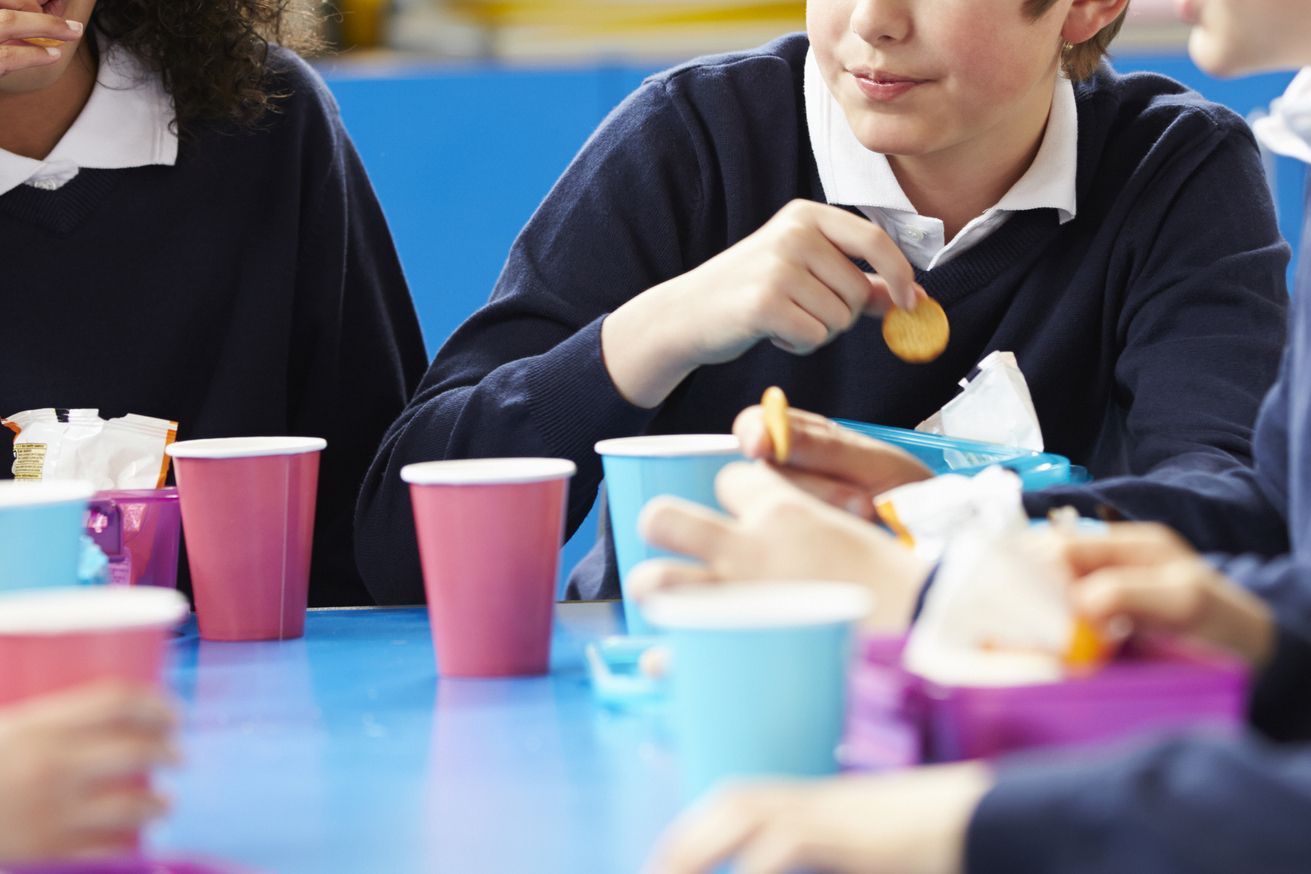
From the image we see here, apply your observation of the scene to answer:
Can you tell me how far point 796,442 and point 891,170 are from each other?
53 cm

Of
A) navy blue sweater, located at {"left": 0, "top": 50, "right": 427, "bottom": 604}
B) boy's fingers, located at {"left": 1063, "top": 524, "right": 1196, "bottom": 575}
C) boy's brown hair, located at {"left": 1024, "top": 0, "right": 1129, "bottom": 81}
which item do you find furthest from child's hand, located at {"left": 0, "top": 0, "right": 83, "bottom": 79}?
boy's fingers, located at {"left": 1063, "top": 524, "right": 1196, "bottom": 575}

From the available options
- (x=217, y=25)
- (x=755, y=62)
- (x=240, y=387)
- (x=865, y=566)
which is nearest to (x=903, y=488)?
(x=865, y=566)

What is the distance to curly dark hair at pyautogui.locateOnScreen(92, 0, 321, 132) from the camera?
62.2 inches

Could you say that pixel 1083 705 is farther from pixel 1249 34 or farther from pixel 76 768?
pixel 1249 34

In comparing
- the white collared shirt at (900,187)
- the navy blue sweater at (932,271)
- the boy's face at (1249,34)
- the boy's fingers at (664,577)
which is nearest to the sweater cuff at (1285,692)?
the boy's fingers at (664,577)

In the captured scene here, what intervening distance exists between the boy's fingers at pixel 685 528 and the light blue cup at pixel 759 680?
10 cm

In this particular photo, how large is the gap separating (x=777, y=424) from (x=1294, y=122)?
41 cm

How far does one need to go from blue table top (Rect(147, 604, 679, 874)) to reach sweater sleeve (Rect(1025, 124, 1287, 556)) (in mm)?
373

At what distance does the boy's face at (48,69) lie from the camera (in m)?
1.43

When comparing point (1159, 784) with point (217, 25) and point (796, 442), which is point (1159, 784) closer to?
point (796, 442)

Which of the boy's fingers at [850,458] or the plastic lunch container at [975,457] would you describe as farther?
the plastic lunch container at [975,457]

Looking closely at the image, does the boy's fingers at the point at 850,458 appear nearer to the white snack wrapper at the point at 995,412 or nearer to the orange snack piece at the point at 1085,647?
the white snack wrapper at the point at 995,412

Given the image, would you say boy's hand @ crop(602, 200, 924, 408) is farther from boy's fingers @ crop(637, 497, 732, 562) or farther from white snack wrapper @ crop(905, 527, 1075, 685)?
white snack wrapper @ crop(905, 527, 1075, 685)

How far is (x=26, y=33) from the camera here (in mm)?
1385
